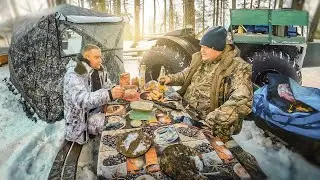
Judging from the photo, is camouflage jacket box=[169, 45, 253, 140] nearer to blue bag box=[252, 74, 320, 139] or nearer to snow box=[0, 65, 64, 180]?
blue bag box=[252, 74, 320, 139]

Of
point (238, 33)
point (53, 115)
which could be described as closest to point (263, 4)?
point (238, 33)

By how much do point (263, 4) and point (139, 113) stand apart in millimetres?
44860

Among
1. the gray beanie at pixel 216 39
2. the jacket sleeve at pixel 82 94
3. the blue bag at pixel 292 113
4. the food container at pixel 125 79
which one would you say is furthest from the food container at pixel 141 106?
the blue bag at pixel 292 113

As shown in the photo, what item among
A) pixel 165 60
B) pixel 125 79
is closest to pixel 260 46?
pixel 165 60

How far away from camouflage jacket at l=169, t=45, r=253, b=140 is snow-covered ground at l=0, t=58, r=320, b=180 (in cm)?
139

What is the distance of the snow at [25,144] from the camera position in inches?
159

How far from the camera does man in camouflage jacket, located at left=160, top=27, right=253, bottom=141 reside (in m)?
2.82

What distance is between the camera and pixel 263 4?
42219mm

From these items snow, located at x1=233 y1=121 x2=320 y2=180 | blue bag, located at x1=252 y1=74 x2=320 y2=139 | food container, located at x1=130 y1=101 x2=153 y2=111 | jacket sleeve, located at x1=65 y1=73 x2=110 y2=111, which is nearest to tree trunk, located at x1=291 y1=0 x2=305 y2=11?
blue bag, located at x1=252 y1=74 x2=320 y2=139

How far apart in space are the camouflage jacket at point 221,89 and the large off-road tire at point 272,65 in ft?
8.77

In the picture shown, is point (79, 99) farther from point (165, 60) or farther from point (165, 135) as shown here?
point (165, 60)

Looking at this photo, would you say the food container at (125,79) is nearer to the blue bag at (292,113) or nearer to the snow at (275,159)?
the snow at (275,159)

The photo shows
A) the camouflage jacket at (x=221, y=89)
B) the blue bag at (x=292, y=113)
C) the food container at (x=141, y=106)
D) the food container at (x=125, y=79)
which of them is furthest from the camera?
the blue bag at (x=292, y=113)

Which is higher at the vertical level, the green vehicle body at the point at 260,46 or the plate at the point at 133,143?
the green vehicle body at the point at 260,46
